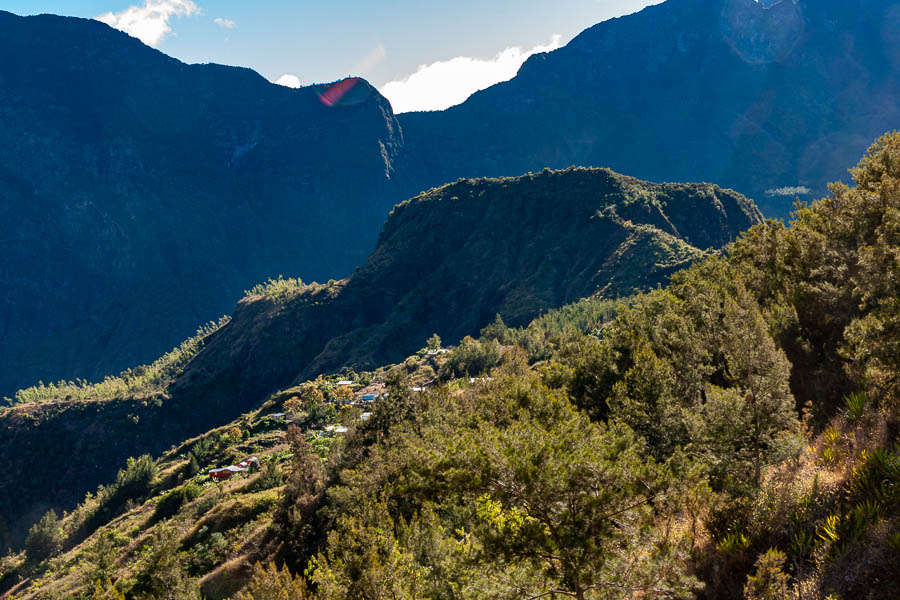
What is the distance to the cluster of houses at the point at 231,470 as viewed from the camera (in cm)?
8481

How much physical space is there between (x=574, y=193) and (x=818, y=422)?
6913 inches

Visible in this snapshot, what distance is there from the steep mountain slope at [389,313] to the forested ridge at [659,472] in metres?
103

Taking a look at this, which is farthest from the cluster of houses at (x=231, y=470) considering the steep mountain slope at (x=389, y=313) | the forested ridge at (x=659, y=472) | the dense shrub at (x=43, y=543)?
the steep mountain slope at (x=389, y=313)

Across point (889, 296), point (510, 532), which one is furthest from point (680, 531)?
point (889, 296)

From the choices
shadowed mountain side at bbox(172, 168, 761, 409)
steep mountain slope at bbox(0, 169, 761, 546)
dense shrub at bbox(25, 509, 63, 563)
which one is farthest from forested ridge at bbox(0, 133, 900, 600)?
shadowed mountain side at bbox(172, 168, 761, 409)

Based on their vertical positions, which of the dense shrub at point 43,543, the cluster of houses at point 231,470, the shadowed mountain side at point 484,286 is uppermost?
the shadowed mountain side at point 484,286

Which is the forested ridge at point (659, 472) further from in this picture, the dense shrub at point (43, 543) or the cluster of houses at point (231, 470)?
the dense shrub at point (43, 543)

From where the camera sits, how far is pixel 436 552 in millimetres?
A: 20328

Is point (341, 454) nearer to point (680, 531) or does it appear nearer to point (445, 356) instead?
point (680, 531)

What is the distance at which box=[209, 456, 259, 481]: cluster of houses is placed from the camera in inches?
3339

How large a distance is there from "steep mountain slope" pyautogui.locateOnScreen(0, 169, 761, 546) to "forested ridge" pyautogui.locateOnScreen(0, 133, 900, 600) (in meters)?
103

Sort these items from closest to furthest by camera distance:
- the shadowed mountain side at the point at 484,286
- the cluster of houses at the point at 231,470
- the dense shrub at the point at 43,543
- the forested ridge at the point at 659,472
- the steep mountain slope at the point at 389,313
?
the forested ridge at the point at 659,472, the dense shrub at the point at 43,543, the cluster of houses at the point at 231,470, the steep mountain slope at the point at 389,313, the shadowed mountain side at the point at 484,286

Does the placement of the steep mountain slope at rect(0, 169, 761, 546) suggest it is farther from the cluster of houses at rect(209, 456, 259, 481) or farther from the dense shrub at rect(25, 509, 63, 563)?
the cluster of houses at rect(209, 456, 259, 481)

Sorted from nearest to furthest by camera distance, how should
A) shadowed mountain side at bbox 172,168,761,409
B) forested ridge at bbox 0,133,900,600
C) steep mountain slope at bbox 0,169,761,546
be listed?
forested ridge at bbox 0,133,900,600 < steep mountain slope at bbox 0,169,761,546 < shadowed mountain side at bbox 172,168,761,409
